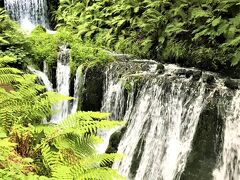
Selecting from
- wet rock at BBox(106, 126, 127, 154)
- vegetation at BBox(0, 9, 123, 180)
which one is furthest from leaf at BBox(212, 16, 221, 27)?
vegetation at BBox(0, 9, 123, 180)

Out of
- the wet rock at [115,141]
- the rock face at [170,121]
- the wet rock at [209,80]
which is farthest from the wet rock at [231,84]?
the wet rock at [115,141]

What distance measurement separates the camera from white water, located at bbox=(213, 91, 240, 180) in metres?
6.82

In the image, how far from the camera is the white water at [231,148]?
22.4 ft

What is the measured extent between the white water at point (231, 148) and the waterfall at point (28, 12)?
1303 centimetres

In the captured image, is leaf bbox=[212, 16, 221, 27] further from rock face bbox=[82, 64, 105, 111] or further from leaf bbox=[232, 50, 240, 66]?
rock face bbox=[82, 64, 105, 111]

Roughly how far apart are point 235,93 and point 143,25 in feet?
17.7

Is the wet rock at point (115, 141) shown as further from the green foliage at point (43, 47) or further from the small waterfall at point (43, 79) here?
the green foliage at point (43, 47)

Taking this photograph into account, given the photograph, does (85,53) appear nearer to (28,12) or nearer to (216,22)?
(216,22)

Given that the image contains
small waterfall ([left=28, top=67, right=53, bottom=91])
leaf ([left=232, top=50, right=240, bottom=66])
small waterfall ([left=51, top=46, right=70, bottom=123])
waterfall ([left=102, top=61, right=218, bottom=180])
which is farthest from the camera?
small waterfall ([left=28, top=67, right=53, bottom=91])

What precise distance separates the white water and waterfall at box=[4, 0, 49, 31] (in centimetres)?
1303

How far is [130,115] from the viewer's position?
30.3 ft

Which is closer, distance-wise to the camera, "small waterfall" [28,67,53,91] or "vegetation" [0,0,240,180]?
"vegetation" [0,0,240,180]

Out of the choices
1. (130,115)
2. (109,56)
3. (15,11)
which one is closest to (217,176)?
(130,115)

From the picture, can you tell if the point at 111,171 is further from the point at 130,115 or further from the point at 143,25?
the point at 143,25
